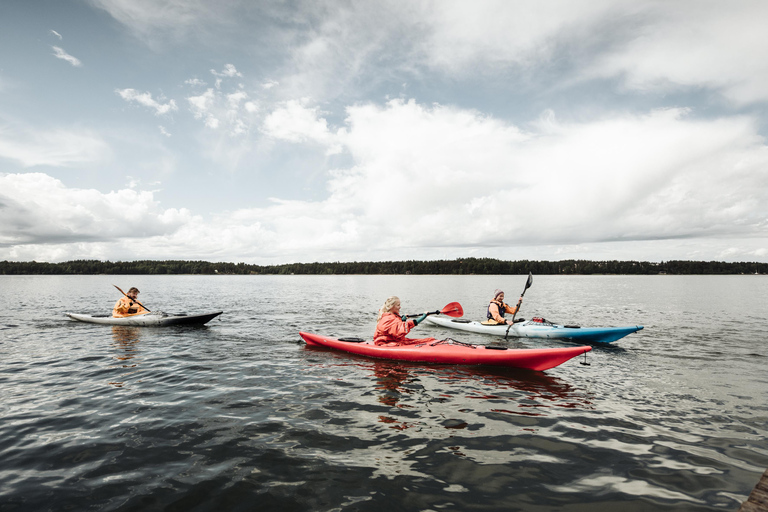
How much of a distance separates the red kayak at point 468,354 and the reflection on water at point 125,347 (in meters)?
5.46

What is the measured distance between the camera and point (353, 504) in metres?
3.97

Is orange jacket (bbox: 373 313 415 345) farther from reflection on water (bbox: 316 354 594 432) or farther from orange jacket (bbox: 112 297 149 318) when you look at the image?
orange jacket (bbox: 112 297 149 318)

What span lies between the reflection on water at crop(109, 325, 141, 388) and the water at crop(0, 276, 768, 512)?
0.50ft

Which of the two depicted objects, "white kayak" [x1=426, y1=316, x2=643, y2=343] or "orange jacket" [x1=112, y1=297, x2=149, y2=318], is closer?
"white kayak" [x1=426, y1=316, x2=643, y2=343]

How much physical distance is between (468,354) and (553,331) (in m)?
5.61

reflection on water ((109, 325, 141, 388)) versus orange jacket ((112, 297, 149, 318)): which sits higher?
orange jacket ((112, 297, 149, 318))

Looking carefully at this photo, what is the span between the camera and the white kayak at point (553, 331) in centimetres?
1310

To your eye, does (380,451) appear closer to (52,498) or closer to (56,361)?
(52,498)

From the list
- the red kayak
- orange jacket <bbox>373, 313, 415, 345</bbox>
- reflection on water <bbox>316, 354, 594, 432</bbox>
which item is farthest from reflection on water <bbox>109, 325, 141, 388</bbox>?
orange jacket <bbox>373, 313, 415, 345</bbox>

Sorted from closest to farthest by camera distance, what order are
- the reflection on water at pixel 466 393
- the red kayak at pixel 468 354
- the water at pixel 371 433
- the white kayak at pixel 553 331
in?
the water at pixel 371 433, the reflection on water at pixel 466 393, the red kayak at pixel 468 354, the white kayak at pixel 553 331

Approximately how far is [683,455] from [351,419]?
454cm

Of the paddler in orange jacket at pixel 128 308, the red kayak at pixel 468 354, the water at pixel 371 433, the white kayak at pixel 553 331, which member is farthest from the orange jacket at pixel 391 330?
the paddler in orange jacket at pixel 128 308

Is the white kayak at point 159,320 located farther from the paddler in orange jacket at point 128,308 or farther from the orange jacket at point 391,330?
the orange jacket at point 391,330

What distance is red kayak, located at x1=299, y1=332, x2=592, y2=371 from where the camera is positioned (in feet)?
29.7
